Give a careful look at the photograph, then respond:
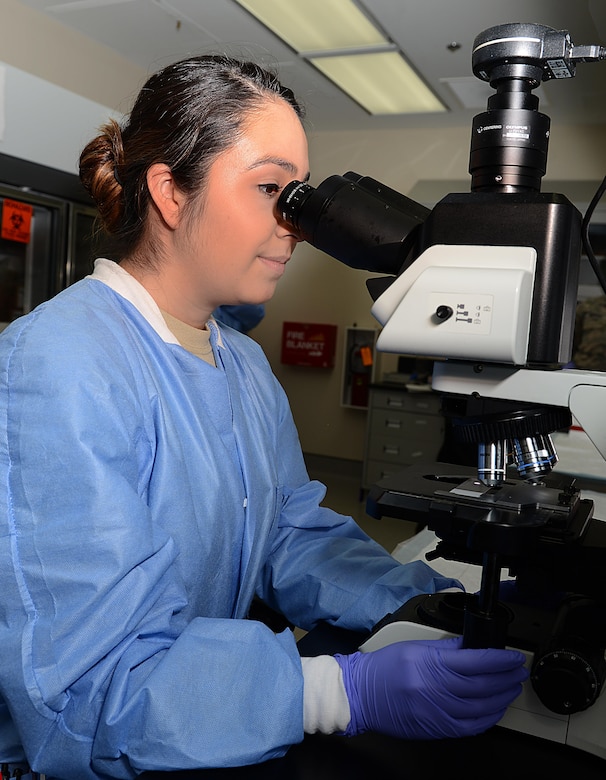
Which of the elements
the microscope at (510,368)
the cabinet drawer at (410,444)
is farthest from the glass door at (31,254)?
the cabinet drawer at (410,444)

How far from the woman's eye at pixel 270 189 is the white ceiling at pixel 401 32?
2232 mm

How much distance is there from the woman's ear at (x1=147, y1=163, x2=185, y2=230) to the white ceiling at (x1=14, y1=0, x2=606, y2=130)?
7.13 ft

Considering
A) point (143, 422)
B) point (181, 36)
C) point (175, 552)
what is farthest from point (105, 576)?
point (181, 36)

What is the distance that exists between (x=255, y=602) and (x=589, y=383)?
0.73 metres

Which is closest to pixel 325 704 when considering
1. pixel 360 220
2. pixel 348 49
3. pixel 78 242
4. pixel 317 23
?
pixel 360 220

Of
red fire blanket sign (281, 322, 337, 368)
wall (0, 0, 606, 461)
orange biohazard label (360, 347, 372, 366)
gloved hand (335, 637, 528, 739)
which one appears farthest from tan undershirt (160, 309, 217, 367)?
red fire blanket sign (281, 322, 337, 368)

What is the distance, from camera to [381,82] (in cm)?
448

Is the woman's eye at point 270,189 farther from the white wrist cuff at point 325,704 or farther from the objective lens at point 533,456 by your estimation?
the white wrist cuff at point 325,704

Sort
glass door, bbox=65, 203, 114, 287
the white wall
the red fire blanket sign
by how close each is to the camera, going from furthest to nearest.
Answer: the red fire blanket sign, glass door, bbox=65, 203, 114, 287, the white wall

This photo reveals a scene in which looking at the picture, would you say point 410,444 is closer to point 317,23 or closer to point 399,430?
point 399,430

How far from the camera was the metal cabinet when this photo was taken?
497 cm

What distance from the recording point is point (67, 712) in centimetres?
71

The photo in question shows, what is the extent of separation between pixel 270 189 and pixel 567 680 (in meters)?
0.72

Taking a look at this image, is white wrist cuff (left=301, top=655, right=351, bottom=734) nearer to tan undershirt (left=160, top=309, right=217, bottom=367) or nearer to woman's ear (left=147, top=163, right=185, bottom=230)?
tan undershirt (left=160, top=309, right=217, bottom=367)
